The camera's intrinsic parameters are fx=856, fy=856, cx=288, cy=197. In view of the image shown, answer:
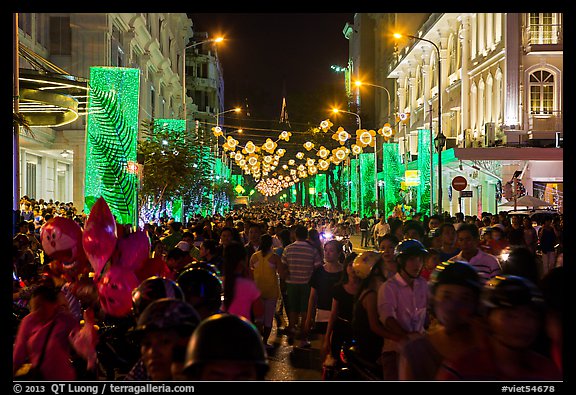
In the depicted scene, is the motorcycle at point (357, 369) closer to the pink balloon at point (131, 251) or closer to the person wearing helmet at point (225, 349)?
the pink balloon at point (131, 251)

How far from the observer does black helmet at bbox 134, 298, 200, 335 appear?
464 centimetres

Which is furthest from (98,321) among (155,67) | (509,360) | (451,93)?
(155,67)

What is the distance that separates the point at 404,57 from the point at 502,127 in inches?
910

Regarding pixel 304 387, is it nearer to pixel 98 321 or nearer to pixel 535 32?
pixel 98 321

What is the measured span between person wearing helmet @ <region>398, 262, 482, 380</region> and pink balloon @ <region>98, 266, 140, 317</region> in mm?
3741

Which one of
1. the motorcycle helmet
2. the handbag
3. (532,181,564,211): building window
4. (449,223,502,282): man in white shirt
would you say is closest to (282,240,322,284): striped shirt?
(449,223,502,282): man in white shirt

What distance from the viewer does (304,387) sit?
208 inches

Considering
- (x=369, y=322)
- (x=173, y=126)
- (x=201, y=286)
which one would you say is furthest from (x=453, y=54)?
(x=201, y=286)

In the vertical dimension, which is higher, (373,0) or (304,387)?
(373,0)

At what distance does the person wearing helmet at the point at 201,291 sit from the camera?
20.3 feet

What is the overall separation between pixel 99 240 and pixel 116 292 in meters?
0.77

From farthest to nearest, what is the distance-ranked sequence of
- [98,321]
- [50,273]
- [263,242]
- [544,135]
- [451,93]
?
1. [451,93]
2. [544,135]
3. [263,242]
4. [50,273]
5. [98,321]

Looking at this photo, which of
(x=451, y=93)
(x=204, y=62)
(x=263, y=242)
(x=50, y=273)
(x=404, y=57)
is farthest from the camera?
(x=204, y=62)

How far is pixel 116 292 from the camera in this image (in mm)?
8578
